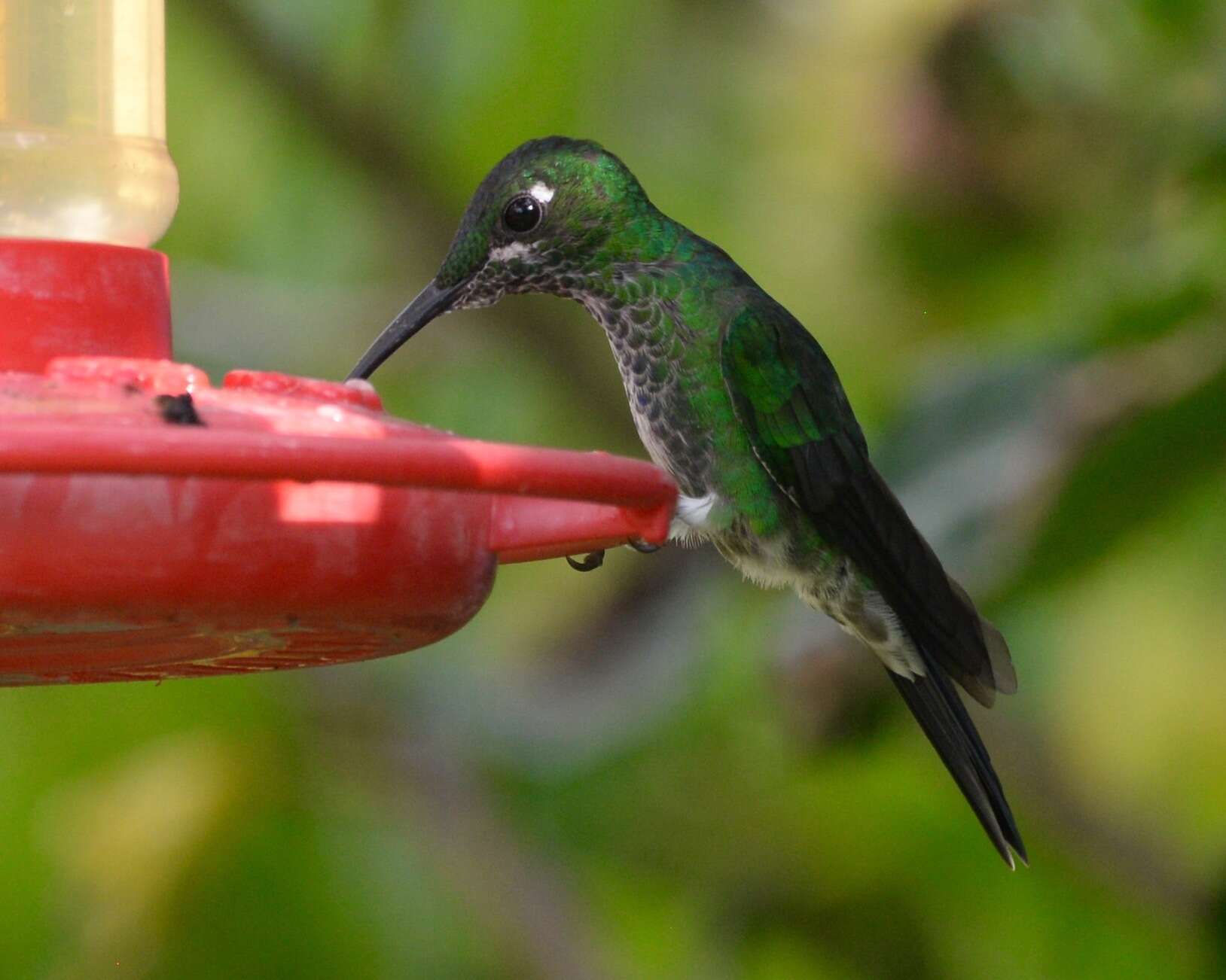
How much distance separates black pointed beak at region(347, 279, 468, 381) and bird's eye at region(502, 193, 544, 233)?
0.59 ft

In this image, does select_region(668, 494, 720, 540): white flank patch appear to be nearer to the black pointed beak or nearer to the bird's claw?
the bird's claw

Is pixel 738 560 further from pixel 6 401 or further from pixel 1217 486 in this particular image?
pixel 6 401

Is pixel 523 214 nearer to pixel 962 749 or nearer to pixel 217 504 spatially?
pixel 962 749

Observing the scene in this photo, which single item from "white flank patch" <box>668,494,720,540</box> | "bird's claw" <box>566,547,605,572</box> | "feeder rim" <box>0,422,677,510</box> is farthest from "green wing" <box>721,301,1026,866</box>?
"feeder rim" <box>0,422,677,510</box>

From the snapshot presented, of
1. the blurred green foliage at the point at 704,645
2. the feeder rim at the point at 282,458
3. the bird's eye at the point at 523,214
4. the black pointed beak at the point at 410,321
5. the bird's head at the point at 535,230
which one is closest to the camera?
the feeder rim at the point at 282,458

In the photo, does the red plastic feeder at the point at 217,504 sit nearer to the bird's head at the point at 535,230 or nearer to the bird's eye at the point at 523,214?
the bird's head at the point at 535,230

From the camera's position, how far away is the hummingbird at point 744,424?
3381 millimetres

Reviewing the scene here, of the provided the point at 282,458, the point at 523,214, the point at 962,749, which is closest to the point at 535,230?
the point at 523,214

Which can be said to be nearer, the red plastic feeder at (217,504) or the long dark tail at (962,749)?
the red plastic feeder at (217,504)

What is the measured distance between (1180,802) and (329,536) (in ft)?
12.5

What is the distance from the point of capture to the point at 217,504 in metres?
1.83

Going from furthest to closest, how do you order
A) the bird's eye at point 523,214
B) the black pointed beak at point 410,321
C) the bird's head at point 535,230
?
the bird's eye at point 523,214, the bird's head at point 535,230, the black pointed beak at point 410,321

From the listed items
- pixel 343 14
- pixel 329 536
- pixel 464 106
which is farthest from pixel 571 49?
pixel 329 536

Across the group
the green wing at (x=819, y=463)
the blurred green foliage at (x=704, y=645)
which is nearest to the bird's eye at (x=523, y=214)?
the green wing at (x=819, y=463)
